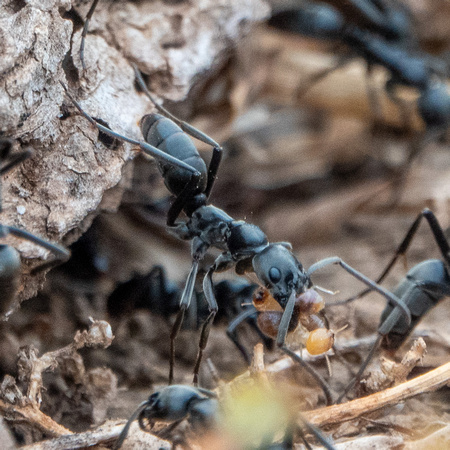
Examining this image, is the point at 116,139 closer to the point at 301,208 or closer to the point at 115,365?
the point at 115,365

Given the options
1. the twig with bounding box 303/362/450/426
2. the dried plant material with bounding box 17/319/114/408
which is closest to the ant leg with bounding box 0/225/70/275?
the dried plant material with bounding box 17/319/114/408

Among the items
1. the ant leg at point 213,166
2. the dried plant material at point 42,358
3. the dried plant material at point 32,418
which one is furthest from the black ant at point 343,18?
the dried plant material at point 32,418

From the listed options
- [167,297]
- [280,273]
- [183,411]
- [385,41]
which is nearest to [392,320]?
[280,273]

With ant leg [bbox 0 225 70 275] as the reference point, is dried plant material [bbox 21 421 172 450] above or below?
below

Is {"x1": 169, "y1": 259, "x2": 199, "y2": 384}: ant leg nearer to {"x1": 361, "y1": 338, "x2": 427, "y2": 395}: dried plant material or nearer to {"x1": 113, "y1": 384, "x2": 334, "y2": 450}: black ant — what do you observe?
{"x1": 113, "y1": 384, "x2": 334, "y2": 450}: black ant

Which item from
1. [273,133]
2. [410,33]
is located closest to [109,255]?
[273,133]

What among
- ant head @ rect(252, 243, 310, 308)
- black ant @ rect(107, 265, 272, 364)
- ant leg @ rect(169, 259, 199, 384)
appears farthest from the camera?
black ant @ rect(107, 265, 272, 364)

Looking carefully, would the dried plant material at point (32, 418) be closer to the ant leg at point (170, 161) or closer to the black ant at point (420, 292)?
the ant leg at point (170, 161)
